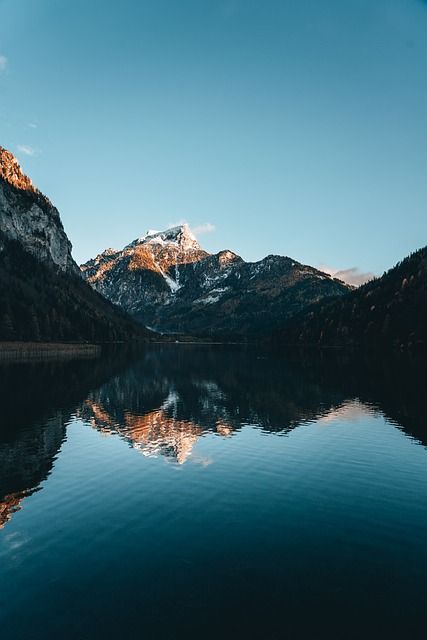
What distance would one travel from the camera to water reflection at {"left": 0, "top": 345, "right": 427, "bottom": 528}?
178 feet

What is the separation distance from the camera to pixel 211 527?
32.9m

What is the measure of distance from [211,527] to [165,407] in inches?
2320

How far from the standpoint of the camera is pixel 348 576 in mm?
25984

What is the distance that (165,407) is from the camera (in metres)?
90.9

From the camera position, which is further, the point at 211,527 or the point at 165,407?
the point at 165,407

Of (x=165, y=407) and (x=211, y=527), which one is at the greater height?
(x=165, y=407)

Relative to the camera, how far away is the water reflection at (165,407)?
54125mm

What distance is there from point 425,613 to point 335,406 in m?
72.0

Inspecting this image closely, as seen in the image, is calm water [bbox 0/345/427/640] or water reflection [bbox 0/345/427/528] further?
water reflection [bbox 0/345/427/528]

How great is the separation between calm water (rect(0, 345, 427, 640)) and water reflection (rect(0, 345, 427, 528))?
1.92 feet

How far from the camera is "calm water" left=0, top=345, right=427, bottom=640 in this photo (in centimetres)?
2203

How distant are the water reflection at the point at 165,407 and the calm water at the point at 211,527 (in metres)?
0.59

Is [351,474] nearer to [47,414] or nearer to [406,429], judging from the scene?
[406,429]

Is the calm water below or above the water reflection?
below
